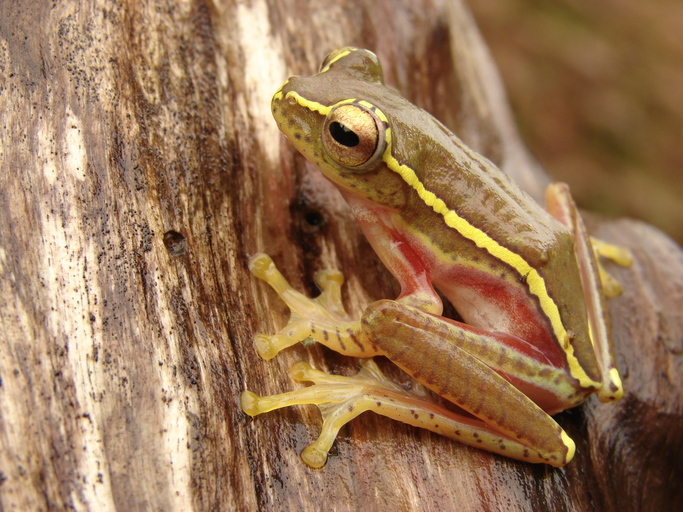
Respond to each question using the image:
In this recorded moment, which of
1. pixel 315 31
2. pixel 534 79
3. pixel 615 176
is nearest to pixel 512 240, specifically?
pixel 315 31

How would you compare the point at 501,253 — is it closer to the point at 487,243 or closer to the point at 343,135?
the point at 487,243

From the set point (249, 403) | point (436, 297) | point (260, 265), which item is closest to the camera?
point (249, 403)

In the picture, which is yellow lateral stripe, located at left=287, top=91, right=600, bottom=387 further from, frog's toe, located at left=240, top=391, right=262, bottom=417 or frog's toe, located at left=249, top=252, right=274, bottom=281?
frog's toe, located at left=240, top=391, right=262, bottom=417

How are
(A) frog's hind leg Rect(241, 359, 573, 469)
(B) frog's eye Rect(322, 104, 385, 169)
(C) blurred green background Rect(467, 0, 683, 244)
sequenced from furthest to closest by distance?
1. (C) blurred green background Rect(467, 0, 683, 244)
2. (B) frog's eye Rect(322, 104, 385, 169)
3. (A) frog's hind leg Rect(241, 359, 573, 469)

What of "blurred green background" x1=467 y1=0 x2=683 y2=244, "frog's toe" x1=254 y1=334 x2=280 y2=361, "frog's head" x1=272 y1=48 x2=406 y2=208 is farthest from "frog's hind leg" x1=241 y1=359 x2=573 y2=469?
"blurred green background" x1=467 y1=0 x2=683 y2=244

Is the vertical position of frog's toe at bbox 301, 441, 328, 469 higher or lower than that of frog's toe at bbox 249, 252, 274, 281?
lower

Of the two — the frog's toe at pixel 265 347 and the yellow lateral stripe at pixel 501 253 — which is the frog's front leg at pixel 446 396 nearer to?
the frog's toe at pixel 265 347

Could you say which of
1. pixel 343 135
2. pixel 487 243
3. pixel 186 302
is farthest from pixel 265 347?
pixel 487 243
